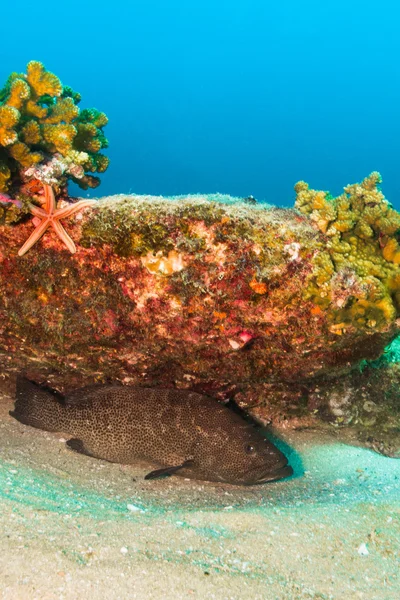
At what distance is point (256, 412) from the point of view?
246 inches

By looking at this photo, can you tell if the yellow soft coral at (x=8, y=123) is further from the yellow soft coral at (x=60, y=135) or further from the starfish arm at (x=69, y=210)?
the starfish arm at (x=69, y=210)

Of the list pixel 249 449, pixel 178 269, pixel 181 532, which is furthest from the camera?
pixel 249 449

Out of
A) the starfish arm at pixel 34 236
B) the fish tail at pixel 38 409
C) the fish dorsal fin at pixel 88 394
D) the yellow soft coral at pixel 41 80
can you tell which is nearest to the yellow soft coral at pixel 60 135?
the yellow soft coral at pixel 41 80

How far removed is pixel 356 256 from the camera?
4.45 meters

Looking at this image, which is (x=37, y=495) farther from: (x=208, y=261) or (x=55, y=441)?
(x=208, y=261)

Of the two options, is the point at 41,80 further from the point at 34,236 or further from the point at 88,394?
the point at 88,394

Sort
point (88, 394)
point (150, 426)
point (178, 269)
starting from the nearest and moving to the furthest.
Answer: point (178, 269)
point (150, 426)
point (88, 394)

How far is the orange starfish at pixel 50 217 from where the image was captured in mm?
4246

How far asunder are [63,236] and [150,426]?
2515mm

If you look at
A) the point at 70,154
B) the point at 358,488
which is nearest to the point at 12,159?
the point at 70,154

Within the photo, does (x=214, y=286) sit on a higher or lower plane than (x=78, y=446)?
higher

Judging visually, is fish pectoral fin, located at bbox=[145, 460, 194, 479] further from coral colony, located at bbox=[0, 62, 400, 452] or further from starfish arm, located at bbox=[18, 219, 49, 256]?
starfish arm, located at bbox=[18, 219, 49, 256]

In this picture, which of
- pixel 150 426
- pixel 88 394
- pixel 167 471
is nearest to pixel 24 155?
pixel 88 394

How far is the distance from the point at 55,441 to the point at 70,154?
3.52 meters
